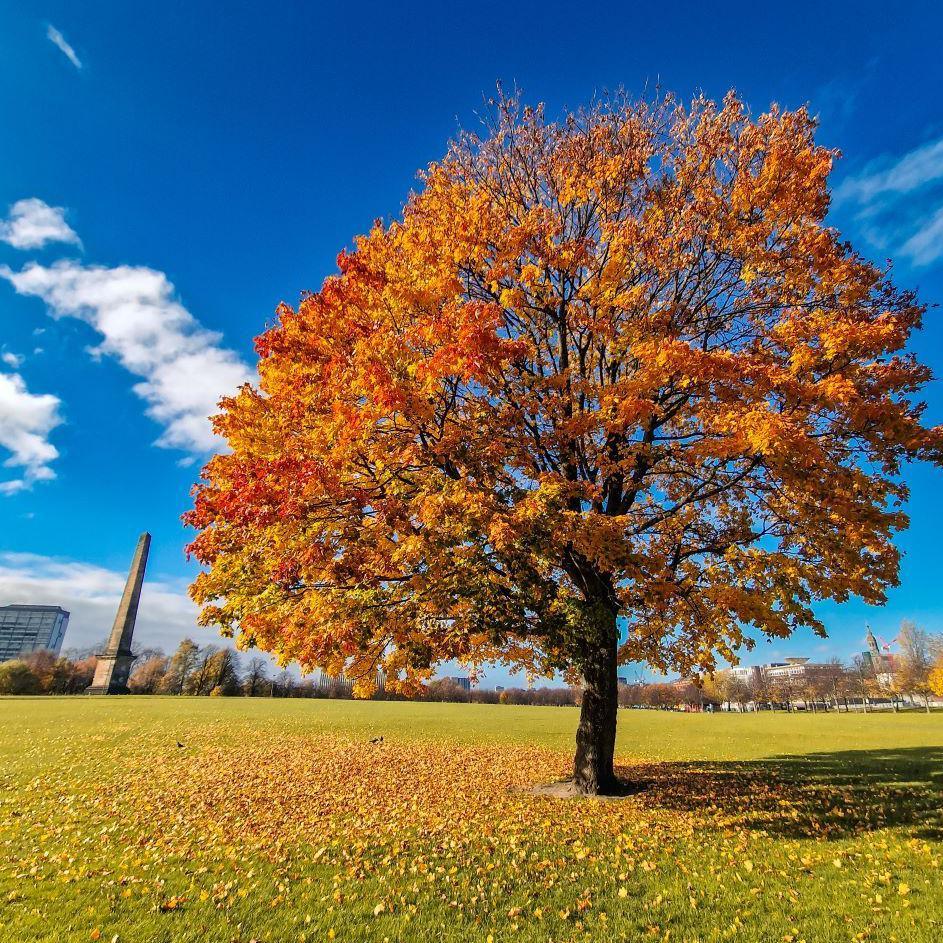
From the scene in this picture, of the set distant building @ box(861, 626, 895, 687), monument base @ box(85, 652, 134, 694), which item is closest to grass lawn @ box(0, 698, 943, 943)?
monument base @ box(85, 652, 134, 694)

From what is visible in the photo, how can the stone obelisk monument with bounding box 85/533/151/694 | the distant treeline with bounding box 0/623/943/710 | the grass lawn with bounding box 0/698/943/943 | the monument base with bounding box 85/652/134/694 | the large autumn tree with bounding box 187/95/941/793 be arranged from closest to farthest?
1. the grass lawn with bounding box 0/698/943/943
2. the large autumn tree with bounding box 187/95/941/793
3. the stone obelisk monument with bounding box 85/533/151/694
4. the monument base with bounding box 85/652/134/694
5. the distant treeline with bounding box 0/623/943/710

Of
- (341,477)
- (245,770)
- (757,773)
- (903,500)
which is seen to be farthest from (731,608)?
(245,770)

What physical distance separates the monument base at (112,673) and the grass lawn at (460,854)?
199 ft

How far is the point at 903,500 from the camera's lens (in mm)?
9422

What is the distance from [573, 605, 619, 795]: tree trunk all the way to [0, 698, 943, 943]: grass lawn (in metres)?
0.80

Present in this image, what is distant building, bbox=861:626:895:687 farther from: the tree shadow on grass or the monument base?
the monument base

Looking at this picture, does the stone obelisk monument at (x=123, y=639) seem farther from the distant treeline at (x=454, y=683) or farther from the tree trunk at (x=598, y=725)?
the tree trunk at (x=598, y=725)

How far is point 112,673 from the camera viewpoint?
2685 inches

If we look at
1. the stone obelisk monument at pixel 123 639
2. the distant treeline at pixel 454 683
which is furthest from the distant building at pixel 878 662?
the stone obelisk monument at pixel 123 639

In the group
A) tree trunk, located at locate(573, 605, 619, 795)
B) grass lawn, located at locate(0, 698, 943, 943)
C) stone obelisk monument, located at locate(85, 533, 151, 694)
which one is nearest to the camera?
grass lawn, located at locate(0, 698, 943, 943)

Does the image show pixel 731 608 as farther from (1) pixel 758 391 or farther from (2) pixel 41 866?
(2) pixel 41 866

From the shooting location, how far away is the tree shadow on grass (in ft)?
32.1

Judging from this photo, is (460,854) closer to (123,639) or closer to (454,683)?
(123,639)

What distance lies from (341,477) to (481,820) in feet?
23.6
